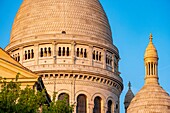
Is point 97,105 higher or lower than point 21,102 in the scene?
higher

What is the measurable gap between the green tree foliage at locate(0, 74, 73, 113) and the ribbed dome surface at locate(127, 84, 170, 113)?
41256mm

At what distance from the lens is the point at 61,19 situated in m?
91.2

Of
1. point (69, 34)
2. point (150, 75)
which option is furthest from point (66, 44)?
point (150, 75)

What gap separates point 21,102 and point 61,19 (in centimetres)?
4838

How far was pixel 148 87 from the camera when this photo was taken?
87125 millimetres

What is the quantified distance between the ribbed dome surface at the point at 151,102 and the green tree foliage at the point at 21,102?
1624 inches

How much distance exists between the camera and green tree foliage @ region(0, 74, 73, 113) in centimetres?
4247

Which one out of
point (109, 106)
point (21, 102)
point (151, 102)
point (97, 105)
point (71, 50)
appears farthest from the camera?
point (109, 106)

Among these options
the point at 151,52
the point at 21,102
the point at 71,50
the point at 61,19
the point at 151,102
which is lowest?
the point at 21,102

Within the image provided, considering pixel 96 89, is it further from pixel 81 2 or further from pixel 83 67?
pixel 81 2

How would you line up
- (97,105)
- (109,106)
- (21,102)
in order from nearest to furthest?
(21,102) → (97,105) → (109,106)

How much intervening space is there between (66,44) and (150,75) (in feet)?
29.4

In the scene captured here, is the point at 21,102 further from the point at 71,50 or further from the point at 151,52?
the point at 151,52

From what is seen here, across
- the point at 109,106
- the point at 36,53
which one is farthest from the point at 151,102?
the point at 36,53
